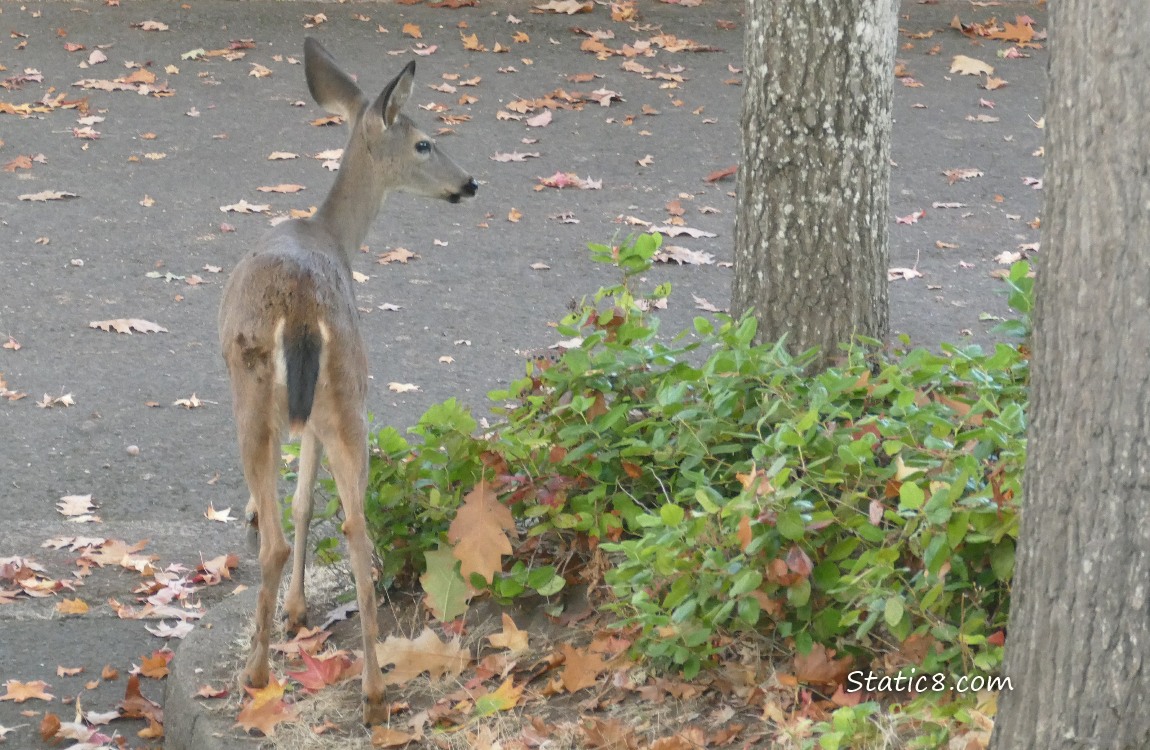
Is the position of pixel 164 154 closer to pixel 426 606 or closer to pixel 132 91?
pixel 132 91

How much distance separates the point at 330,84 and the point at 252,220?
14.0ft

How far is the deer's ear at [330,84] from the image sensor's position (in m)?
6.62

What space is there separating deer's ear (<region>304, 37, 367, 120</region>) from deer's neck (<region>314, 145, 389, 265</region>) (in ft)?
1.30

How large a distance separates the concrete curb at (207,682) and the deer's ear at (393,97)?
2.27 m

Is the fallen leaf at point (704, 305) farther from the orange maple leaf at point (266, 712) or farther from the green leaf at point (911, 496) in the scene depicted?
the green leaf at point (911, 496)

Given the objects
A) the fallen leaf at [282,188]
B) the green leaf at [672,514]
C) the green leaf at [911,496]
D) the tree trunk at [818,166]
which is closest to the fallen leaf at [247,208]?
the fallen leaf at [282,188]

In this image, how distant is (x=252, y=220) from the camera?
35.2ft

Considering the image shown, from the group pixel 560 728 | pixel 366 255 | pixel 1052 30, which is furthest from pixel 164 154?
pixel 1052 30

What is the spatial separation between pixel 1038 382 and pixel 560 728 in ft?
5.94

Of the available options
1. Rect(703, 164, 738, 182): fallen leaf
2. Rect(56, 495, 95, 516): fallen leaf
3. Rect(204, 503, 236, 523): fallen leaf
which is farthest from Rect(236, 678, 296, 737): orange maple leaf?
Rect(703, 164, 738, 182): fallen leaf

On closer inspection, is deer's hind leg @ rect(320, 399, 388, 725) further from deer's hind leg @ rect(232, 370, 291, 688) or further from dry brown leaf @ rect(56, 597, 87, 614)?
dry brown leaf @ rect(56, 597, 87, 614)

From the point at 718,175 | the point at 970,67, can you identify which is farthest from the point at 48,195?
the point at 970,67

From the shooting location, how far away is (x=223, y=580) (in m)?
6.53

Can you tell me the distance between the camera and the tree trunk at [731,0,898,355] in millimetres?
5211
